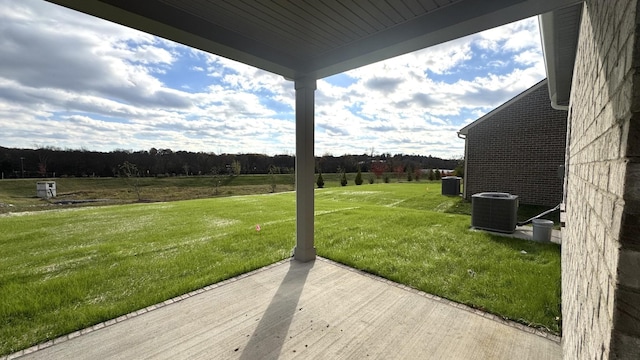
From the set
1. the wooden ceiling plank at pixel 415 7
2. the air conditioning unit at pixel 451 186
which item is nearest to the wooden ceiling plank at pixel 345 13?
the wooden ceiling plank at pixel 415 7

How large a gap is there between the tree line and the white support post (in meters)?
21.1

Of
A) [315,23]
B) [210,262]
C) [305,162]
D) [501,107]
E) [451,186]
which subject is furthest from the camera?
[451,186]

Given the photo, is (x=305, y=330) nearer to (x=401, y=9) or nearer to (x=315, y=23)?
(x=315, y=23)

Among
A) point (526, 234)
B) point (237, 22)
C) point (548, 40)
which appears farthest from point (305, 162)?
point (526, 234)

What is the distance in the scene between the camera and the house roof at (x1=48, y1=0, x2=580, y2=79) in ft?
7.47

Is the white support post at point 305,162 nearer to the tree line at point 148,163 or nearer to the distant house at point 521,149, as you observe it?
the distant house at point 521,149

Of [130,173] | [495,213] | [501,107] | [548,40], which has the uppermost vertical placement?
[501,107]

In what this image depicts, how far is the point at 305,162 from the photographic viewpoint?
4.10m

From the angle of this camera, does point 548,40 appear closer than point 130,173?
Yes

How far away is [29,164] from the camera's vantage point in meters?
24.4

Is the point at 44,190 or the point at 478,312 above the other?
the point at 478,312

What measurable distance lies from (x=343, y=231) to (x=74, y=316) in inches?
186

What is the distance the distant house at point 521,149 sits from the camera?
8.91 meters

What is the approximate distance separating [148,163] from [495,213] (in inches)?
1092
